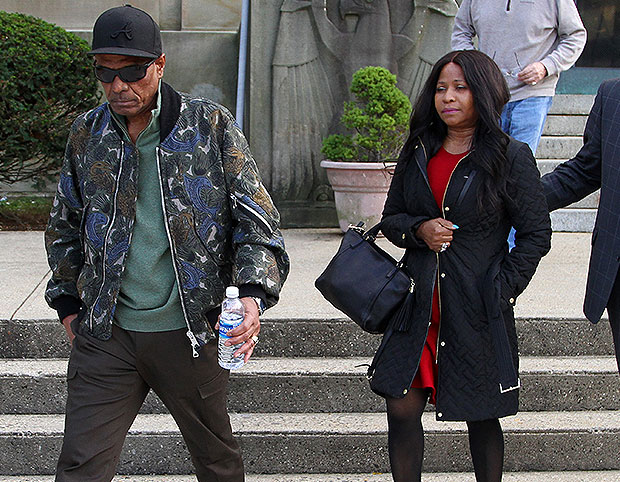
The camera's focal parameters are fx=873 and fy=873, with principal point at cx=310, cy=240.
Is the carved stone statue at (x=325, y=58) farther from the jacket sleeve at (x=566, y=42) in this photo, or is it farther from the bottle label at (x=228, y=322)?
the bottle label at (x=228, y=322)

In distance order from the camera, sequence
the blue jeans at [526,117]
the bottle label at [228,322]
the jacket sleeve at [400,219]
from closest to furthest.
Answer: the bottle label at [228,322] < the jacket sleeve at [400,219] < the blue jeans at [526,117]

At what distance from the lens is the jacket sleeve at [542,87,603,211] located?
3.12 metres

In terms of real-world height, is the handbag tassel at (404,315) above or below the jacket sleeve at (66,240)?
below

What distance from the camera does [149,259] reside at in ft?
9.05

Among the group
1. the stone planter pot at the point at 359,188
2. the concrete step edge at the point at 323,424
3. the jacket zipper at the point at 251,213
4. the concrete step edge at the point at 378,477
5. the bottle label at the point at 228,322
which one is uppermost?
the jacket zipper at the point at 251,213

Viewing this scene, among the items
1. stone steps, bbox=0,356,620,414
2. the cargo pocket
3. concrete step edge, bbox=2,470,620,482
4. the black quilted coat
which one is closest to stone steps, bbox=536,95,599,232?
stone steps, bbox=0,356,620,414

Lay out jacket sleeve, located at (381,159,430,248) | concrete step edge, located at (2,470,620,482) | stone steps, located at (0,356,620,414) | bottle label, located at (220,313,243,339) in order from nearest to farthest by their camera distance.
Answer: bottle label, located at (220,313,243,339) → jacket sleeve, located at (381,159,430,248) → concrete step edge, located at (2,470,620,482) → stone steps, located at (0,356,620,414)

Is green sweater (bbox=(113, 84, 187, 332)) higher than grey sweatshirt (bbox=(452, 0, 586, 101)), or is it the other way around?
grey sweatshirt (bbox=(452, 0, 586, 101))

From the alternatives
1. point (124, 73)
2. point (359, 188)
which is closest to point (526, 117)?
point (359, 188)

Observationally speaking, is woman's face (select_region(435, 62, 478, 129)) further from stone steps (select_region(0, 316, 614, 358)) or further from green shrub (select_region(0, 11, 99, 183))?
green shrub (select_region(0, 11, 99, 183))

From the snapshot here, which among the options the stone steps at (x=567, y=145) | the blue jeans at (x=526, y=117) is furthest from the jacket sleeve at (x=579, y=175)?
the stone steps at (x=567, y=145)

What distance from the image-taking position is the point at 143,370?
112 inches

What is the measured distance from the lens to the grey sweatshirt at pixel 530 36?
5020mm

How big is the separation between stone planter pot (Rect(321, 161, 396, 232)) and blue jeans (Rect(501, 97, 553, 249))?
1290 millimetres
